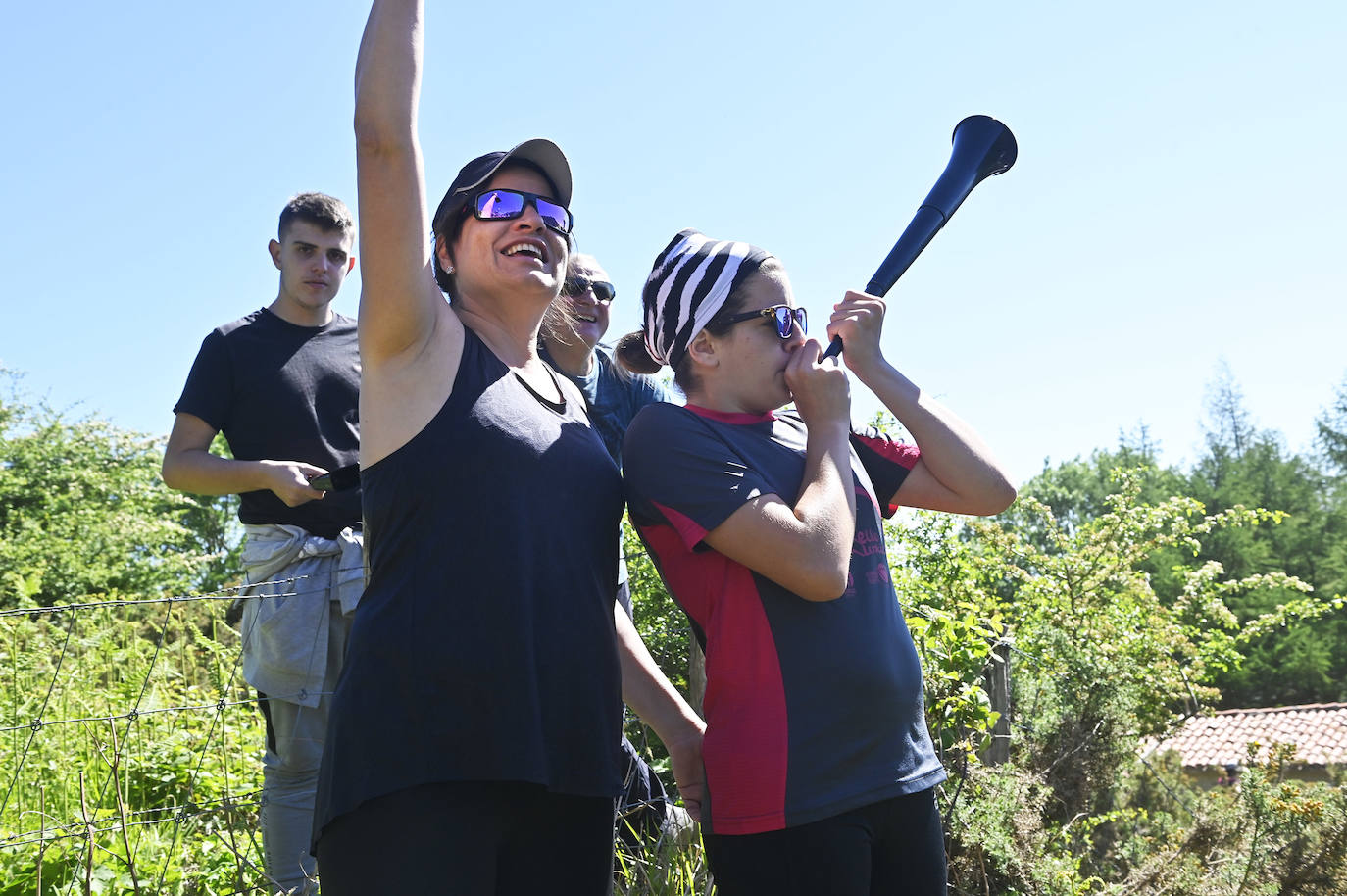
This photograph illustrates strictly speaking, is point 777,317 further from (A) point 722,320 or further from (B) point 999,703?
(B) point 999,703

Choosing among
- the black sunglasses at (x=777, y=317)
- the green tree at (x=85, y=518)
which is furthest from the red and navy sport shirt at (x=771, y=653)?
the green tree at (x=85, y=518)

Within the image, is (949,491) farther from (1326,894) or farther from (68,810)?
(68,810)

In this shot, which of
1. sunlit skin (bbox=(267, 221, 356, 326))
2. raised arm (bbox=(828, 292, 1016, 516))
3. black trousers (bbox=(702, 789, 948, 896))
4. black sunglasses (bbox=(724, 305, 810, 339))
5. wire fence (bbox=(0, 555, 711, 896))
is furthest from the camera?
sunlit skin (bbox=(267, 221, 356, 326))

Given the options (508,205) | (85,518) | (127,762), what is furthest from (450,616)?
(85,518)

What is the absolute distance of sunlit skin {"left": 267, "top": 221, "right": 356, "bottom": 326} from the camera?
357 cm

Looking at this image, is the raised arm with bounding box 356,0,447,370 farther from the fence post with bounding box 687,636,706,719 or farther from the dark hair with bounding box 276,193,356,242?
the fence post with bounding box 687,636,706,719

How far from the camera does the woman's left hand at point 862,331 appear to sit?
2.33 metres

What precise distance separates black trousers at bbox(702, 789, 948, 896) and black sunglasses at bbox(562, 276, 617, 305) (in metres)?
2.12

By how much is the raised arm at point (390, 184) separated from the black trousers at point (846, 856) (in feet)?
3.39

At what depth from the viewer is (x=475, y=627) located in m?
1.57

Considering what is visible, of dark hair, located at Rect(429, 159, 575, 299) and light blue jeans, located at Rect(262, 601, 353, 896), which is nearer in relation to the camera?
dark hair, located at Rect(429, 159, 575, 299)

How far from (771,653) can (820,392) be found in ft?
1.68

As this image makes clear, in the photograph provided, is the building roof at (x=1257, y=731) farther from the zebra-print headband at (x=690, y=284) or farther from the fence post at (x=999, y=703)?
the zebra-print headband at (x=690, y=284)

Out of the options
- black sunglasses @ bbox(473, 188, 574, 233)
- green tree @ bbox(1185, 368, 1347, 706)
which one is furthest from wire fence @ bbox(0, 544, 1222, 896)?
green tree @ bbox(1185, 368, 1347, 706)
